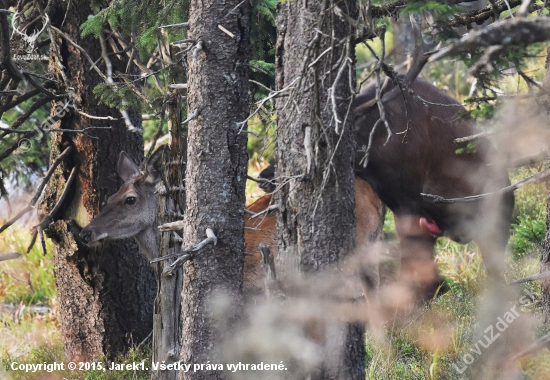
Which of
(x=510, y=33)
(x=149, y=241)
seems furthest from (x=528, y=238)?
(x=510, y=33)

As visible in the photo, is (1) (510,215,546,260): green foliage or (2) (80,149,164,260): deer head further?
(1) (510,215,546,260): green foliage

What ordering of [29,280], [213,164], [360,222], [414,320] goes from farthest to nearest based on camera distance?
1. [29,280]
2. [360,222]
3. [414,320]
4. [213,164]

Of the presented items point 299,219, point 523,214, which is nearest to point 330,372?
point 299,219

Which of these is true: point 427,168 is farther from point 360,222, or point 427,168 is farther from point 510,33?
point 510,33

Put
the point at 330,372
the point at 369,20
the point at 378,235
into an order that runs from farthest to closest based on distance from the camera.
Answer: the point at 378,235
the point at 330,372
the point at 369,20

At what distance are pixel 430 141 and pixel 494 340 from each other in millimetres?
2747

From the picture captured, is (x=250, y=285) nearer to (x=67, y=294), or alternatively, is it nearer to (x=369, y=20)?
(x=67, y=294)

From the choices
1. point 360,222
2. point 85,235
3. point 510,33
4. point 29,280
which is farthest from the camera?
point 29,280

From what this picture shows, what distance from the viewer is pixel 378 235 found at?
750 cm

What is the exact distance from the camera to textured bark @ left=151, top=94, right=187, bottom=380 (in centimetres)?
523

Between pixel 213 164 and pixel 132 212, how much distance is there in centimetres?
232

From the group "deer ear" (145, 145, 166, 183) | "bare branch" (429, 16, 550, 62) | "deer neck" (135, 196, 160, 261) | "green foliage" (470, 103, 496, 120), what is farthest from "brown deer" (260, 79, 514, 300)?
"bare branch" (429, 16, 550, 62)

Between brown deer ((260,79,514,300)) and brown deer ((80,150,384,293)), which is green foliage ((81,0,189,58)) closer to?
brown deer ((80,150,384,293))

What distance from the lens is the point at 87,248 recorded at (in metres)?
6.52
